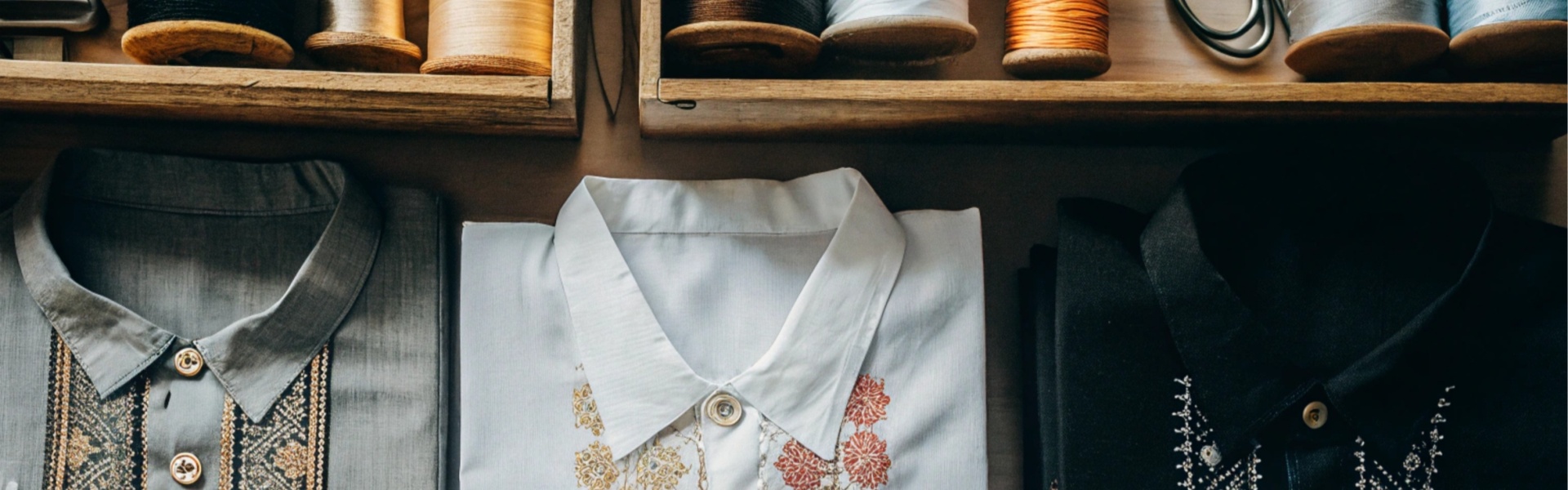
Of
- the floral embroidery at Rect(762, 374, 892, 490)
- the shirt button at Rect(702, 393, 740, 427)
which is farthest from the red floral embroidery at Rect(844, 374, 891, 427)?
the shirt button at Rect(702, 393, 740, 427)

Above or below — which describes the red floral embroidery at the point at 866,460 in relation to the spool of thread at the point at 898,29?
below

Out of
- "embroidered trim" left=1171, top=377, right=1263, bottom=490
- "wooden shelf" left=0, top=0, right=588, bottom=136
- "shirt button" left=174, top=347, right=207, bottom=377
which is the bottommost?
"embroidered trim" left=1171, top=377, right=1263, bottom=490

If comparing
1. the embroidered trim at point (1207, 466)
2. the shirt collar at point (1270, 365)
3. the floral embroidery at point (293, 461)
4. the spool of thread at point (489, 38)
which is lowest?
the floral embroidery at point (293, 461)

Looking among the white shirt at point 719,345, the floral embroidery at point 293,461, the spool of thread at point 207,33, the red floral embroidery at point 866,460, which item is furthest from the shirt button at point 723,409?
the spool of thread at point 207,33

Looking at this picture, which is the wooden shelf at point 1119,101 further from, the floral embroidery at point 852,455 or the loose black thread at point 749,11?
the floral embroidery at point 852,455

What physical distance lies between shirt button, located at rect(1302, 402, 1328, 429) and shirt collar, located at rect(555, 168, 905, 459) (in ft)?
1.23

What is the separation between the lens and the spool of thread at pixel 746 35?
2.84 ft

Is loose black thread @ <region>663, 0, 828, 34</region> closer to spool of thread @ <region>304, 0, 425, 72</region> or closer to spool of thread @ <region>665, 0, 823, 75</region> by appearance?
spool of thread @ <region>665, 0, 823, 75</region>

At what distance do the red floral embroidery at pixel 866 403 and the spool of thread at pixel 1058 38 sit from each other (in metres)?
0.32

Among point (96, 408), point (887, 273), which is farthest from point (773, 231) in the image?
point (96, 408)

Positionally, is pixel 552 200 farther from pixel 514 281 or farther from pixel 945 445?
pixel 945 445

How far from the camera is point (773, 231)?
1.02 metres

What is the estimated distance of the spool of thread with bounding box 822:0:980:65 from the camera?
88cm

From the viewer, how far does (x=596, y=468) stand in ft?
3.07
